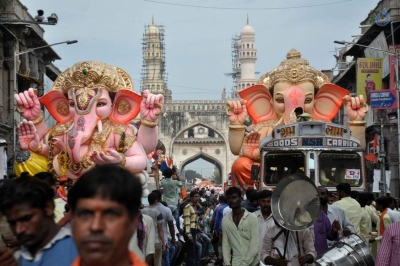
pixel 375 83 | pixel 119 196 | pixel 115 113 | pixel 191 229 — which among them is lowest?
pixel 191 229

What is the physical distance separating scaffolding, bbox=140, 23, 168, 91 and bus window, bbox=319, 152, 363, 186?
8693 centimetres

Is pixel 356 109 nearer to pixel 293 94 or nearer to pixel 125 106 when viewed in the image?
pixel 293 94

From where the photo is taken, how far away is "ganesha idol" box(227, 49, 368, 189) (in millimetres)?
17969

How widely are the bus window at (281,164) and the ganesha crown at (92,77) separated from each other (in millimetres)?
3039

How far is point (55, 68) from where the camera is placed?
5038 cm

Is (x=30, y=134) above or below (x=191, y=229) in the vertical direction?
above

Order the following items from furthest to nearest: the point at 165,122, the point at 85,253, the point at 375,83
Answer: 1. the point at 165,122
2. the point at 375,83
3. the point at 85,253

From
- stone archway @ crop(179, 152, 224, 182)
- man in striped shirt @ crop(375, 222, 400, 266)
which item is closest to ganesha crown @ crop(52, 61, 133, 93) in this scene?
man in striped shirt @ crop(375, 222, 400, 266)

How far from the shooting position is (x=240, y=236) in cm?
970

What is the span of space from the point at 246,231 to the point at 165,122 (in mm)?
78258

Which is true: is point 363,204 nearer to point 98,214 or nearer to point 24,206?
point 24,206

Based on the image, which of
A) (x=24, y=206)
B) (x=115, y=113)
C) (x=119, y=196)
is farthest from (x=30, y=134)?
(x=119, y=196)

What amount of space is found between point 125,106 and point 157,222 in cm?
190

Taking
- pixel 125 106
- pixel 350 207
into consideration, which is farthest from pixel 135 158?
pixel 350 207
